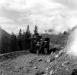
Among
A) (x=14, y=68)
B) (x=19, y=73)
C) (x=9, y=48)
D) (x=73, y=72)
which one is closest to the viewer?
(x=73, y=72)

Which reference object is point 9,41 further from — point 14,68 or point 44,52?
point 14,68

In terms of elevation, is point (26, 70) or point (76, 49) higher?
point (76, 49)

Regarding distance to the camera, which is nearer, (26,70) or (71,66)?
(71,66)

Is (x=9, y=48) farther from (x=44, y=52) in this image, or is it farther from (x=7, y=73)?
(x=7, y=73)

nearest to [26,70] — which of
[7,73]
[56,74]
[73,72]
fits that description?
[7,73]

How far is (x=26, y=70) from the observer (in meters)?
18.8

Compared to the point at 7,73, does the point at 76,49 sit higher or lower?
higher

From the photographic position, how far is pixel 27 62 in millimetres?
22359

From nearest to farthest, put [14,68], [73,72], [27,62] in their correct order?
1. [73,72]
2. [14,68]
3. [27,62]

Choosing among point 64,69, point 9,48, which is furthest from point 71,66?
point 9,48

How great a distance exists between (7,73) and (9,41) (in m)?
22.6

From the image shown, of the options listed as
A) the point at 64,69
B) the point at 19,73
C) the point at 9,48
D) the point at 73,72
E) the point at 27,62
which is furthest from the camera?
the point at 9,48

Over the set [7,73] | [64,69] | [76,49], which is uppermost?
[76,49]

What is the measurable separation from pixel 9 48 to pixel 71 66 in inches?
1027
